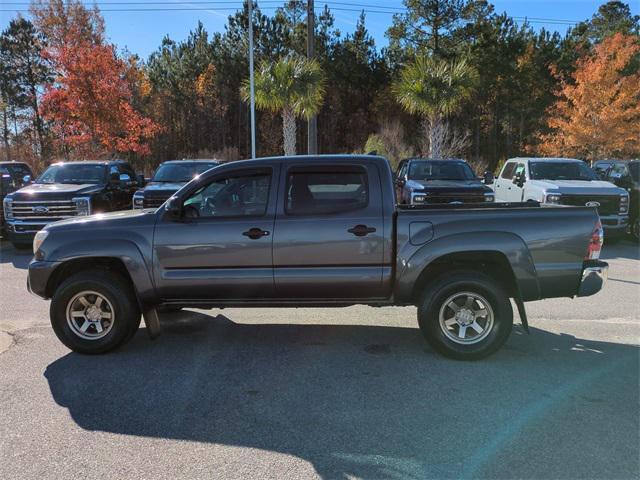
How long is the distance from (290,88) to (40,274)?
48.8 ft

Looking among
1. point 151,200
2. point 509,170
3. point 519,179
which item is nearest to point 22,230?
point 151,200

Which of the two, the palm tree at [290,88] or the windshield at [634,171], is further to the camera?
the palm tree at [290,88]

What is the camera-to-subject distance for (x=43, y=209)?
1121 cm

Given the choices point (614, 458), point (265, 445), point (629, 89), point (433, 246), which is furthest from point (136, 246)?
point (629, 89)

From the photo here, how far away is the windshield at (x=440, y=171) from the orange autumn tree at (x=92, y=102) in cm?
1511

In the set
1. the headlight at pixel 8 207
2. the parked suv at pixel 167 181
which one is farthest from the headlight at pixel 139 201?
the headlight at pixel 8 207

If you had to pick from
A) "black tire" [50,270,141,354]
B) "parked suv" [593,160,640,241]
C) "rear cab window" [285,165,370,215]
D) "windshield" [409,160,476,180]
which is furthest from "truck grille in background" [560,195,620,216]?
"black tire" [50,270,141,354]

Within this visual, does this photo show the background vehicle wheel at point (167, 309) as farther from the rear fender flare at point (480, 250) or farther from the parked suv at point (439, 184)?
the parked suv at point (439, 184)

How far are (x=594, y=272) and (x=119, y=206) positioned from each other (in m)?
11.0

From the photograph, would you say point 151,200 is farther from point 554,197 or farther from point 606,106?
point 606,106

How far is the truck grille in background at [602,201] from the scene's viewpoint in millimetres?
11102

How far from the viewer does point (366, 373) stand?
15.4 ft

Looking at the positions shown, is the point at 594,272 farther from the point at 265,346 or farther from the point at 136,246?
the point at 136,246

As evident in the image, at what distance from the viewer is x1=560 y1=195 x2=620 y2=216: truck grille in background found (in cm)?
1110
